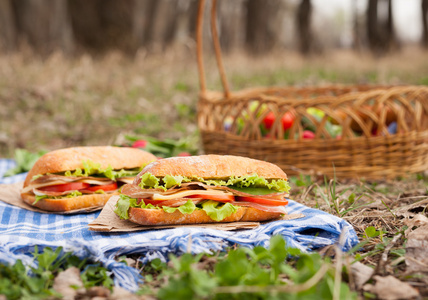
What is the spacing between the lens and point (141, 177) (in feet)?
7.71

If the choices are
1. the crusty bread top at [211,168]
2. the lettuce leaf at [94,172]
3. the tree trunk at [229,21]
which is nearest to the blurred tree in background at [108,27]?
the tree trunk at [229,21]

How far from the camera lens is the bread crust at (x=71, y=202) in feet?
9.14

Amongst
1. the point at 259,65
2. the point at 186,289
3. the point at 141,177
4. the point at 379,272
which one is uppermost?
the point at 259,65

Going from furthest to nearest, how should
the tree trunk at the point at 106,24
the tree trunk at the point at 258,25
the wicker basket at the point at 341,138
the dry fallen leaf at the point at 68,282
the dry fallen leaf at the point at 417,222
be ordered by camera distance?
the tree trunk at the point at 258,25 → the tree trunk at the point at 106,24 → the wicker basket at the point at 341,138 → the dry fallen leaf at the point at 417,222 → the dry fallen leaf at the point at 68,282

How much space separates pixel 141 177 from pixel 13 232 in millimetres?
764

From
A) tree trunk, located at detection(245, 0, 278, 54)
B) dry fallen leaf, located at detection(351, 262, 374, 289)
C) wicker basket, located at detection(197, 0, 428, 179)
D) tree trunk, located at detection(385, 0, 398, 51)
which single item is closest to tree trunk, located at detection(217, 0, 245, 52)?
tree trunk, located at detection(245, 0, 278, 54)

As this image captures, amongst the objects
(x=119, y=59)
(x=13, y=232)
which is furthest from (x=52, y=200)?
(x=119, y=59)

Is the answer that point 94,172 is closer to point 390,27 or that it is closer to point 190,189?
point 190,189

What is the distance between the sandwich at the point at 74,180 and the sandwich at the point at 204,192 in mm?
539

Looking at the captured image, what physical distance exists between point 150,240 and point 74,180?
3.68 ft

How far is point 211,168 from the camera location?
240cm

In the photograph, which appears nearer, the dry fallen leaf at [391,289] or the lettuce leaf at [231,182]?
the dry fallen leaf at [391,289]

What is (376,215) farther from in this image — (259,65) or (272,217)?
(259,65)

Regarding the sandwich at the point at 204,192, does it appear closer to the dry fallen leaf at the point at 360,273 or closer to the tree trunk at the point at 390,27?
the dry fallen leaf at the point at 360,273
